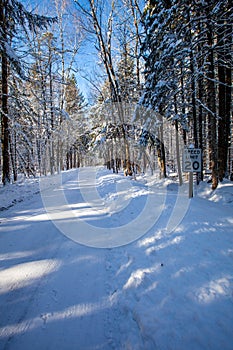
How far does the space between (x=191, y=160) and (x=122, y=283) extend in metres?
→ 4.06

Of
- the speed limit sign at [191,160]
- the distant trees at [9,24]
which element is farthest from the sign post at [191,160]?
the distant trees at [9,24]

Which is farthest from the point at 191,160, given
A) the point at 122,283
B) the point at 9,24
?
the point at 9,24

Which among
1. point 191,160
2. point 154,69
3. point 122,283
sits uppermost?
point 154,69

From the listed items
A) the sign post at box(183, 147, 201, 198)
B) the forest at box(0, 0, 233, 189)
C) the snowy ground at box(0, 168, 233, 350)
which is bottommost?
the snowy ground at box(0, 168, 233, 350)

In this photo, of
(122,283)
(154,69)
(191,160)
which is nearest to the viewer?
(122,283)

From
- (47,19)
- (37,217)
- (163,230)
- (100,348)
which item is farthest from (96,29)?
(100,348)

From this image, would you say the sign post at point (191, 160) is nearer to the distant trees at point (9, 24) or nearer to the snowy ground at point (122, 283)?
the snowy ground at point (122, 283)

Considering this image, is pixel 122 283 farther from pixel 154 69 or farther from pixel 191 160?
pixel 154 69

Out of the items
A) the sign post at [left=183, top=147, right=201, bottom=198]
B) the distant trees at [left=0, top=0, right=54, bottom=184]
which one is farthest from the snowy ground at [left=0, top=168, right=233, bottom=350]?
the distant trees at [left=0, top=0, right=54, bottom=184]

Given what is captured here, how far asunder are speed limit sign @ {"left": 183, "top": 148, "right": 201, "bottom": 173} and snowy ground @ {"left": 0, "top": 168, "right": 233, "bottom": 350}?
1.08 m

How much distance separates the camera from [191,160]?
5305 mm

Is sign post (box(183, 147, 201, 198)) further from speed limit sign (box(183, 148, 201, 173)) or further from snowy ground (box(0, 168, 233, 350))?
snowy ground (box(0, 168, 233, 350))

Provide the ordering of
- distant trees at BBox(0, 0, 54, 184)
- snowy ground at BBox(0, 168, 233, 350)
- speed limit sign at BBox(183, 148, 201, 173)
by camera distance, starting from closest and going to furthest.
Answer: snowy ground at BBox(0, 168, 233, 350), speed limit sign at BBox(183, 148, 201, 173), distant trees at BBox(0, 0, 54, 184)

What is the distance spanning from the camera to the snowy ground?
191cm
